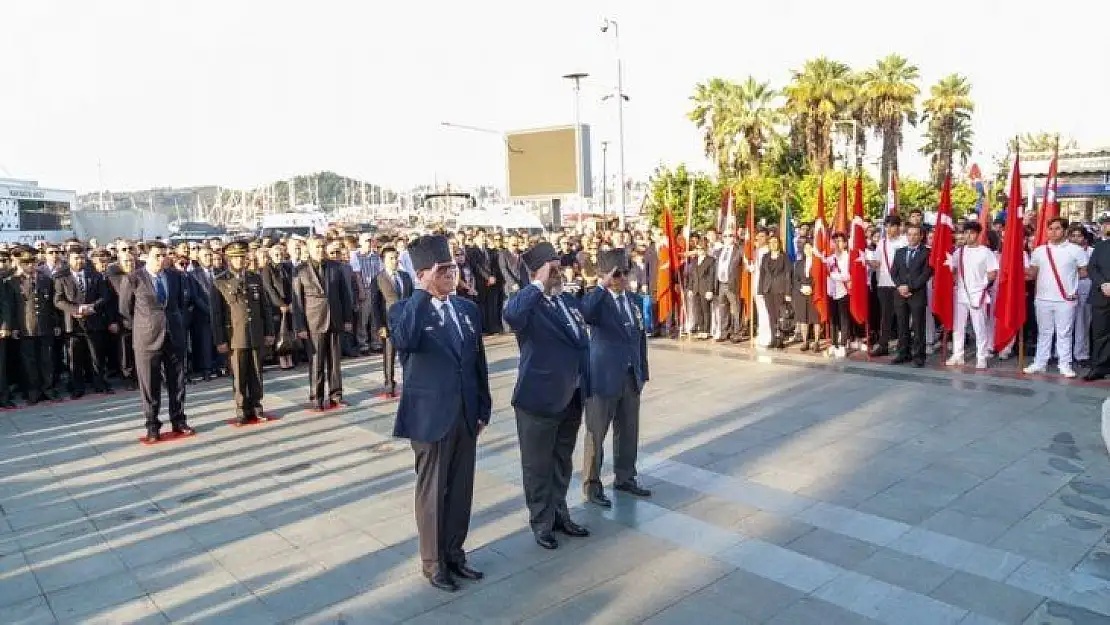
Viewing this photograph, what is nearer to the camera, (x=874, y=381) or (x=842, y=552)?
(x=842, y=552)

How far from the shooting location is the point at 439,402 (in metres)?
4.50

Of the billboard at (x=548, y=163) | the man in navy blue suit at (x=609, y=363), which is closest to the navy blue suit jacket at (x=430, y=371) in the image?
the man in navy blue suit at (x=609, y=363)

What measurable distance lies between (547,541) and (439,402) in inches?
51.2

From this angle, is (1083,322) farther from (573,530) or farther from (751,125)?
(751,125)

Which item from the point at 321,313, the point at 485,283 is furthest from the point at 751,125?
the point at 321,313

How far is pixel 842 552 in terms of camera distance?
494 cm

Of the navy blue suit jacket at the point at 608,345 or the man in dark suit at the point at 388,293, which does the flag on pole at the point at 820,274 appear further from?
the navy blue suit jacket at the point at 608,345

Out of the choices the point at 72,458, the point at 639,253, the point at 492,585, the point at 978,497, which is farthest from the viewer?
the point at 639,253

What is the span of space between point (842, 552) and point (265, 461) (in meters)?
5.17

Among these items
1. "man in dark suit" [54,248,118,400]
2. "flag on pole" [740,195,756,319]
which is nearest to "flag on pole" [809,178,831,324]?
"flag on pole" [740,195,756,319]

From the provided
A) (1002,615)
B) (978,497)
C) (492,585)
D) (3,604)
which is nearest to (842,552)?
(1002,615)

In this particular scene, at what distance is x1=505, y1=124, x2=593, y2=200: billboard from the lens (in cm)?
2642

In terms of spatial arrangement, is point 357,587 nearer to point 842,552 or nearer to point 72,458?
point 842,552

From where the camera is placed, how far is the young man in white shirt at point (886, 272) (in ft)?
37.7
